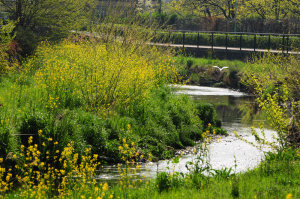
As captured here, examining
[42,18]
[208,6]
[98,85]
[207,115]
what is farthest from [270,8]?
[98,85]

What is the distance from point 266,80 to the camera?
1997cm

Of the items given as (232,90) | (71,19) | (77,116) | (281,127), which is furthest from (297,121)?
(71,19)

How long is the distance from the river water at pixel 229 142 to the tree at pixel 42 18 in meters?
8.19

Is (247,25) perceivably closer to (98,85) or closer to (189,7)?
(189,7)

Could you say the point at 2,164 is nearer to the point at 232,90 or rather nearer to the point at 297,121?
the point at 297,121

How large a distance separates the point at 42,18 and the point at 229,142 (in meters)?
13.9

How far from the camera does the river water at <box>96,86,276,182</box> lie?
9.54m

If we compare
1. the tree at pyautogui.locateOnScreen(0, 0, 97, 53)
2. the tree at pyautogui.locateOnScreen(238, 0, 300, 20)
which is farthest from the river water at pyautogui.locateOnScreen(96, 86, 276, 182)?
the tree at pyautogui.locateOnScreen(238, 0, 300, 20)

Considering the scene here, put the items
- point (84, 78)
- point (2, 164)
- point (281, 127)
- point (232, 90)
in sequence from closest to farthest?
point (2, 164)
point (281, 127)
point (84, 78)
point (232, 90)

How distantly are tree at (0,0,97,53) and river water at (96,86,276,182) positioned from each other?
8.19 metres

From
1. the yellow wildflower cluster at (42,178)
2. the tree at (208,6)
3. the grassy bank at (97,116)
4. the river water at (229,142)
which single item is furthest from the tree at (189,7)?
the yellow wildflower cluster at (42,178)

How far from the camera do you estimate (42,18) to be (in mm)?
22375

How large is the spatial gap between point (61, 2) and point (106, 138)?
1467cm

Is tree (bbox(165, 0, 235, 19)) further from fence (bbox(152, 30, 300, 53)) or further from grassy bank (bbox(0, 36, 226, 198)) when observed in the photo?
grassy bank (bbox(0, 36, 226, 198))
